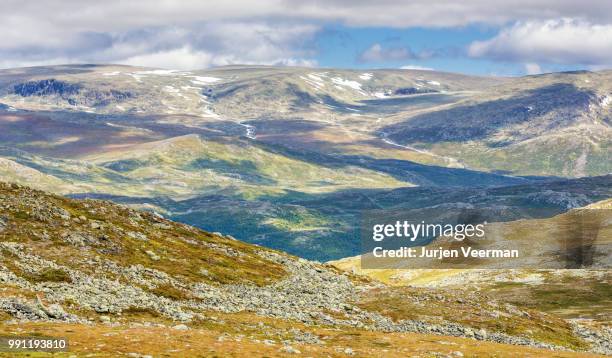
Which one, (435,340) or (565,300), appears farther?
(565,300)

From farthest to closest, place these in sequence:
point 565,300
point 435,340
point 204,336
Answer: point 565,300, point 435,340, point 204,336

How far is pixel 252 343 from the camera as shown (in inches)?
2495


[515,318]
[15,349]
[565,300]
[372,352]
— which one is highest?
[15,349]

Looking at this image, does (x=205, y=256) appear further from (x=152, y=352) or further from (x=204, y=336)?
(x=152, y=352)

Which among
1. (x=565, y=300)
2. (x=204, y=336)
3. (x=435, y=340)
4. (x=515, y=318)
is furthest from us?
(x=565, y=300)

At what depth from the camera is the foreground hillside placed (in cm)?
6362

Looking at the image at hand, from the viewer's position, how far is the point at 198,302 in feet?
275

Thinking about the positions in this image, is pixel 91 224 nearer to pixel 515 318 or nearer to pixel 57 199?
pixel 57 199

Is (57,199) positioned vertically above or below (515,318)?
above

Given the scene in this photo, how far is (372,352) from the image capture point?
6500cm

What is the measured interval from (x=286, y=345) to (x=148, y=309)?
16.5m

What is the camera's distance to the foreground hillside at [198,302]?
209ft

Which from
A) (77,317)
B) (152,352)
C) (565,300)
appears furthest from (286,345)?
(565,300)

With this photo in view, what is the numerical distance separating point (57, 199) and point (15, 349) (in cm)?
6662
